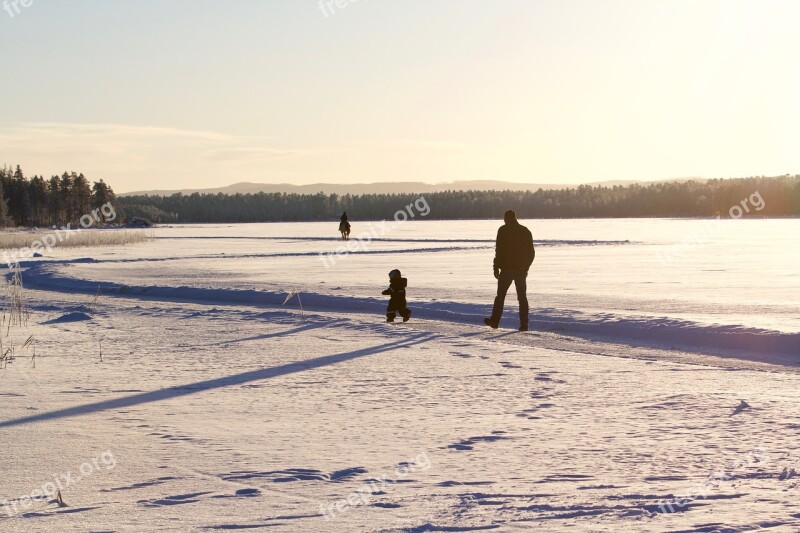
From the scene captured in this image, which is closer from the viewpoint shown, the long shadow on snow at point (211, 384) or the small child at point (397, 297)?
the long shadow on snow at point (211, 384)

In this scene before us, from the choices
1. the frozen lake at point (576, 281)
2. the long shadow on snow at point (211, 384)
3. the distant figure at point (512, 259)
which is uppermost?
the distant figure at point (512, 259)

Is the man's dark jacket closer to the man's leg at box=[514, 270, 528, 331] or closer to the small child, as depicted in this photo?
the man's leg at box=[514, 270, 528, 331]

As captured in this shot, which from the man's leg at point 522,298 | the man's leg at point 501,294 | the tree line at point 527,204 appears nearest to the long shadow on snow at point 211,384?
the man's leg at point 501,294

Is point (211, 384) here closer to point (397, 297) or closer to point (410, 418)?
point (410, 418)

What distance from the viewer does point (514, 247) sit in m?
14.0

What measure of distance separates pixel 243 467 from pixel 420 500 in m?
1.40

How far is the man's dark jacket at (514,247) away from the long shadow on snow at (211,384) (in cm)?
224

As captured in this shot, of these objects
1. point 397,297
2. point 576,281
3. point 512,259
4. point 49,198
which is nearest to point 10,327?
→ point 397,297

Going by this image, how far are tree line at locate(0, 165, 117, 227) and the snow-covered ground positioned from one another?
12515cm

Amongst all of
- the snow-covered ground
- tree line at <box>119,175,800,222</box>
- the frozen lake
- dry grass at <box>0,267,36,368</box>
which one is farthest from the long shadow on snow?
tree line at <box>119,175,800,222</box>

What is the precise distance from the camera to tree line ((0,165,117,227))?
13150 cm

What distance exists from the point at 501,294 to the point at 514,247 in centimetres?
78

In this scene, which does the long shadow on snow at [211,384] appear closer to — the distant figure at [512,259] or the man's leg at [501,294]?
the man's leg at [501,294]

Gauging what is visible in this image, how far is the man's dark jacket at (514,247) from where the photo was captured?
46.0 ft
